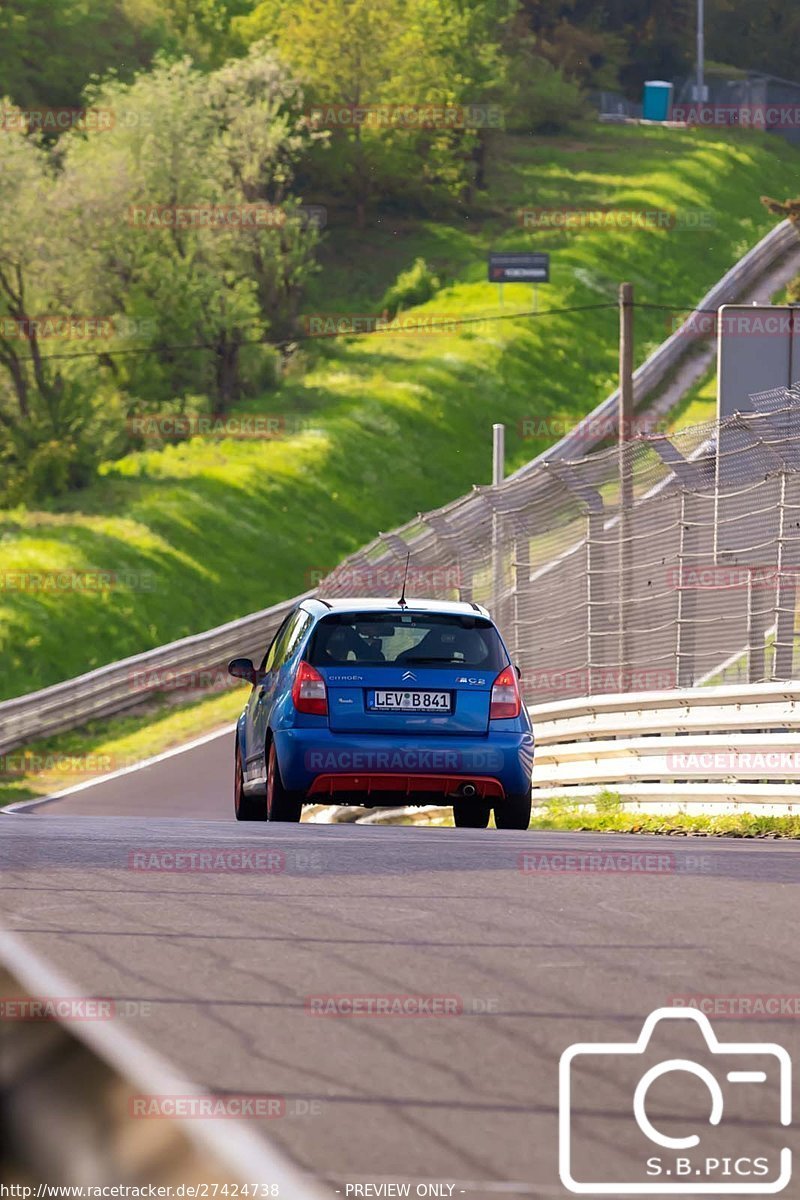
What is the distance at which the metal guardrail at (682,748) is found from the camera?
513 inches

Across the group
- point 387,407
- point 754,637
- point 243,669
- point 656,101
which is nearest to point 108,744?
point 243,669

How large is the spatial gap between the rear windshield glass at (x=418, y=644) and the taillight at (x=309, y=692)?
78 mm

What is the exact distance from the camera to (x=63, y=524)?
55781 mm

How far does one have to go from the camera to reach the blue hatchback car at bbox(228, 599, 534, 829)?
12.0 meters

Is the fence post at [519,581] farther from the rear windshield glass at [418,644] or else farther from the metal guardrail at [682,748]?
the rear windshield glass at [418,644]

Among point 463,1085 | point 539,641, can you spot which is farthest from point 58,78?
point 463,1085

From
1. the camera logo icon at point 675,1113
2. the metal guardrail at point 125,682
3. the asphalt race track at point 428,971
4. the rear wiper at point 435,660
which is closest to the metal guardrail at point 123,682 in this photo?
the metal guardrail at point 125,682

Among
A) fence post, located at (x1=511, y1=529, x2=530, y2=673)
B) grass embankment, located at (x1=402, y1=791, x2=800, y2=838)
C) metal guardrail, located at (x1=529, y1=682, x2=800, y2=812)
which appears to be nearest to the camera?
grass embankment, located at (x1=402, y1=791, x2=800, y2=838)

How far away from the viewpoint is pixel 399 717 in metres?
12.0

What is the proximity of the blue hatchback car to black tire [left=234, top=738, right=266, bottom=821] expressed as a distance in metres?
1.58

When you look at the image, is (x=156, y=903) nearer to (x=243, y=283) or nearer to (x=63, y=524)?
(x=63, y=524)

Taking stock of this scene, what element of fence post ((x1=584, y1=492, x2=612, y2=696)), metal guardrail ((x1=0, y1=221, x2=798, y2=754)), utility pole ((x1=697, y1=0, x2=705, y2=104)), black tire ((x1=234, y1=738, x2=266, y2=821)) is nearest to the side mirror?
black tire ((x1=234, y1=738, x2=266, y2=821))

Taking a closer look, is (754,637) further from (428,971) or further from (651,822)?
(428,971)

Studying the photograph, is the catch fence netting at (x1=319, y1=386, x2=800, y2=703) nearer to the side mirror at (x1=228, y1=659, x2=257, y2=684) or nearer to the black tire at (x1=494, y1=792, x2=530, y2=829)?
the black tire at (x1=494, y1=792, x2=530, y2=829)
